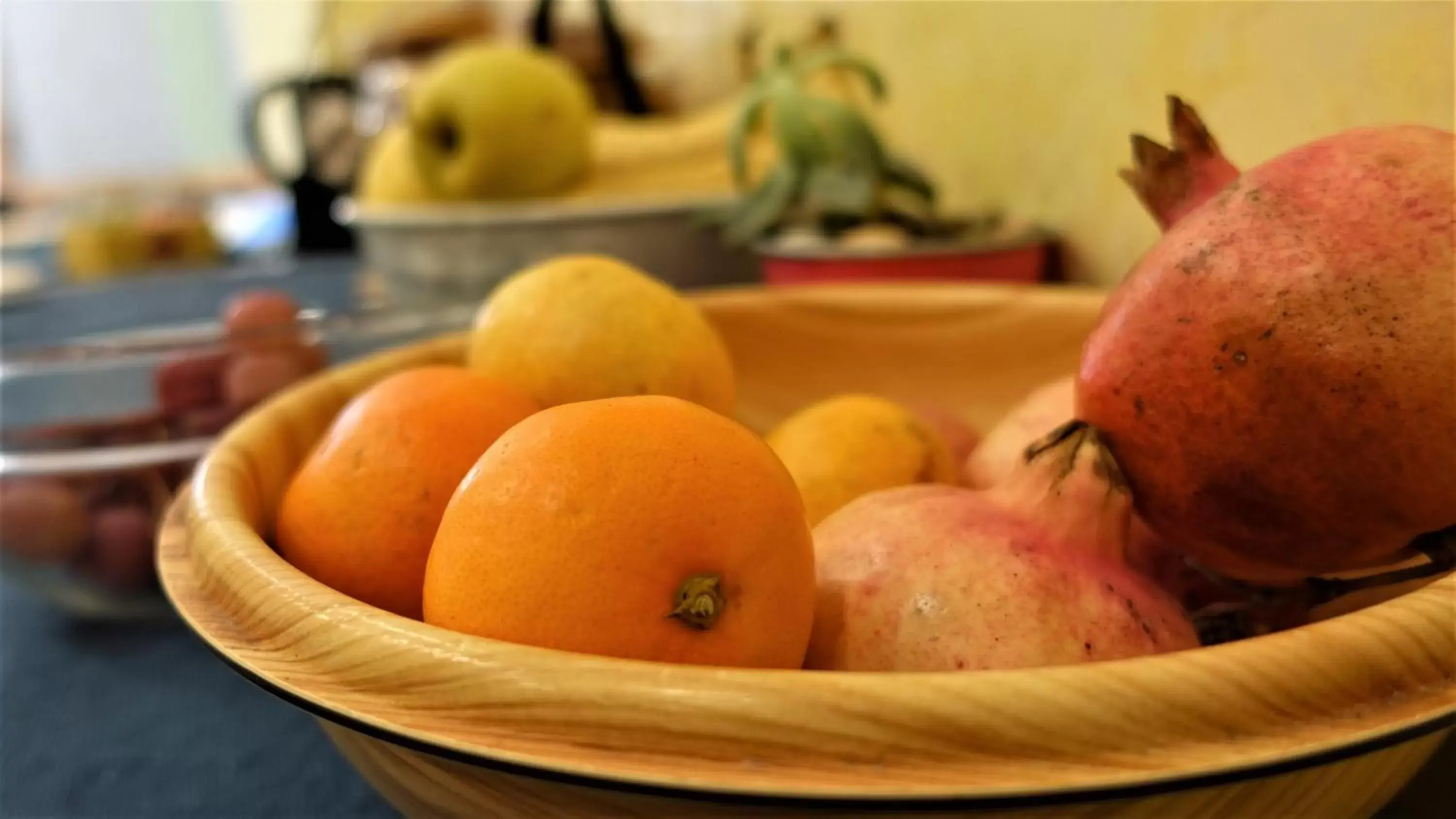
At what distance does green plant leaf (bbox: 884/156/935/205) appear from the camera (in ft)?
2.82

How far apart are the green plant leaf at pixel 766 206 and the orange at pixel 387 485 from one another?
540mm

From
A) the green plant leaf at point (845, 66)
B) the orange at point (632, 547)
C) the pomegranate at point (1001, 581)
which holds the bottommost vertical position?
the pomegranate at point (1001, 581)

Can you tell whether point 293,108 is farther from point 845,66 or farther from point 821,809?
point 821,809

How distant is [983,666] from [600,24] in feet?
4.50

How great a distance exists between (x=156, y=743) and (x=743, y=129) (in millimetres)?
675

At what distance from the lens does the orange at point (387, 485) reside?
33 centimetres

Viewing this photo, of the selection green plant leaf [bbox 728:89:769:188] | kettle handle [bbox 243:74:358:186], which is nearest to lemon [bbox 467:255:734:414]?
green plant leaf [bbox 728:89:769:188]

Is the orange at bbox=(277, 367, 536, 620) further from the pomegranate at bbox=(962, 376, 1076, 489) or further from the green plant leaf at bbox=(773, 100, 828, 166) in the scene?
the green plant leaf at bbox=(773, 100, 828, 166)

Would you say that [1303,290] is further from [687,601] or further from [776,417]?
[776,417]

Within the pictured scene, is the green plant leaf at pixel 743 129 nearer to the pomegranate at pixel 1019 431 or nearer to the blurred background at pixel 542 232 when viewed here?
the blurred background at pixel 542 232

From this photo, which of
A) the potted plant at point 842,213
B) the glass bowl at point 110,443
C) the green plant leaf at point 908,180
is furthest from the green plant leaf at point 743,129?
the glass bowl at point 110,443

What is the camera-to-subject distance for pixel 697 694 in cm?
19

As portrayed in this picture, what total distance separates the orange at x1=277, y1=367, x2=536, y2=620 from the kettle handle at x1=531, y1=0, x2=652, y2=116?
120cm

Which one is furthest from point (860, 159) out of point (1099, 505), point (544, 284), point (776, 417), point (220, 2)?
point (220, 2)
